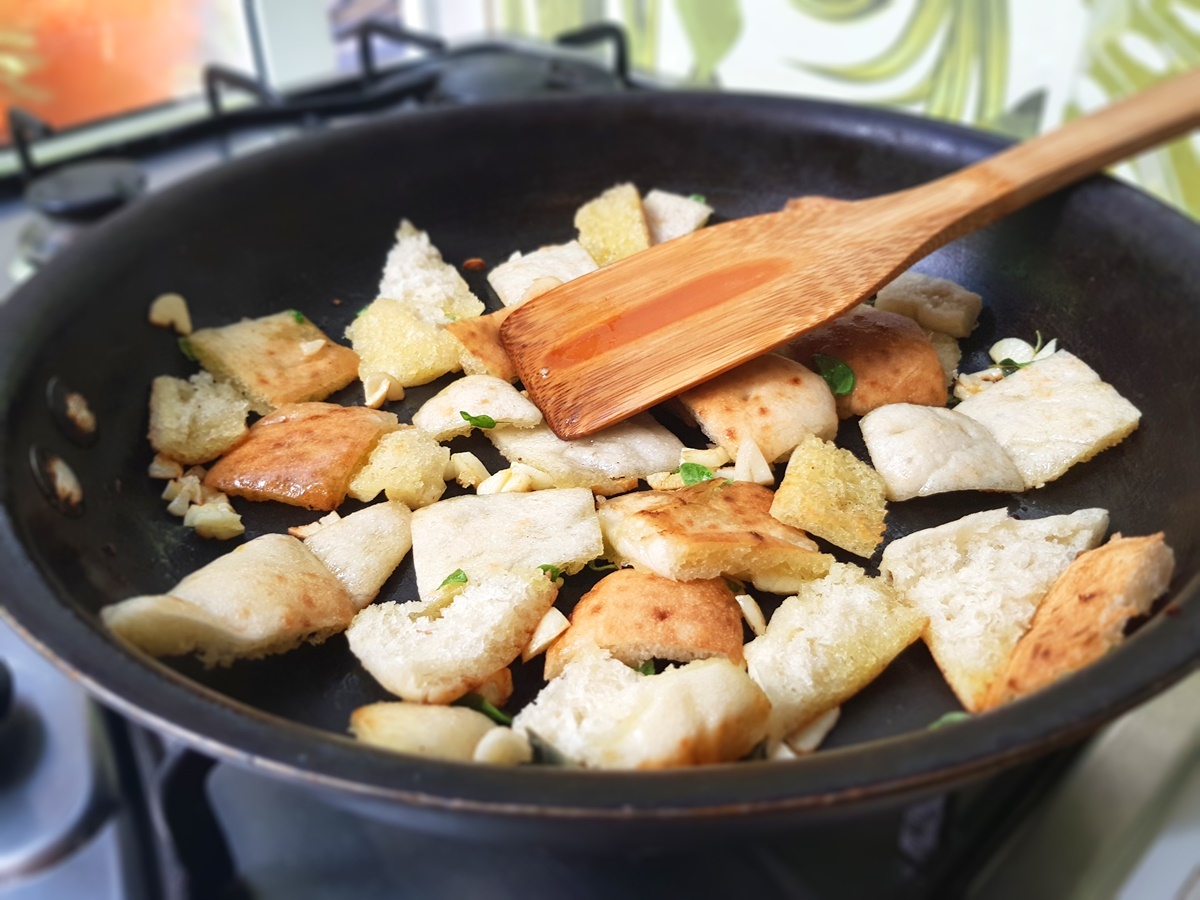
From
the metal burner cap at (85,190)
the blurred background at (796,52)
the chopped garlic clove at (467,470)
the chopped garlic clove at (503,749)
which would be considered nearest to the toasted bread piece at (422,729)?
the chopped garlic clove at (503,749)

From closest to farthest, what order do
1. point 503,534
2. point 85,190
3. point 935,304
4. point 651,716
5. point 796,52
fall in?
1. point 651,716
2. point 503,534
3. point 935,304
4. point 85,190
5. point 796,52

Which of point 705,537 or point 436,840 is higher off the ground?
point 705,537

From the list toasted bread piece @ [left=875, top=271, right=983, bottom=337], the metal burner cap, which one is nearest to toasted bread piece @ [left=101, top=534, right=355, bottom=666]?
Result: toasted bread piece @ [left=875, top=271, right=983, bottom=337]

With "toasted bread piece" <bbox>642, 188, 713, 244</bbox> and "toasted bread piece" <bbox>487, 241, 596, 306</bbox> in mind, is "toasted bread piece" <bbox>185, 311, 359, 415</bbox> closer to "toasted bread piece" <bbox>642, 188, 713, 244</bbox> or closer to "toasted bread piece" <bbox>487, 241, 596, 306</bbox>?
"toasted bread piece" <bbox>487, 241, 596, 306</bbox>

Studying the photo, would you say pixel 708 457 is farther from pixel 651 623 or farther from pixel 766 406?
pixel 651 623

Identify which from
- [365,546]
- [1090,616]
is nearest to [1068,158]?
[1090,616]

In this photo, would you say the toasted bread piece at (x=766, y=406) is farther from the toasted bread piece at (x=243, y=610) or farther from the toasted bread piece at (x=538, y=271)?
the toasted bread piece at (x=243, y=610)
